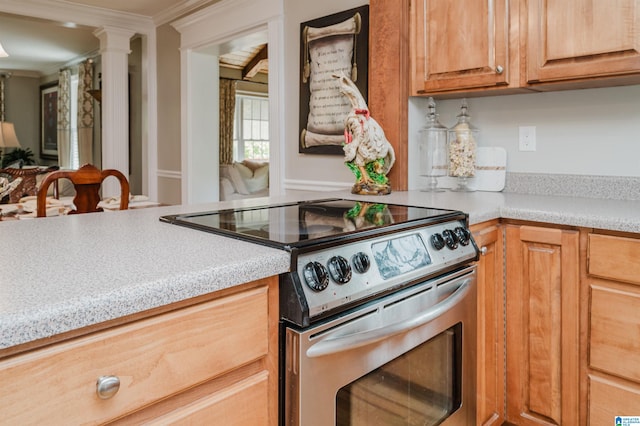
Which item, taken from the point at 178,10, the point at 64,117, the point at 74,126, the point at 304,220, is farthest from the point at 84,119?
the point at 304,220

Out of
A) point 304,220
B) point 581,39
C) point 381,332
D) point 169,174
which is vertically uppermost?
point 581,39

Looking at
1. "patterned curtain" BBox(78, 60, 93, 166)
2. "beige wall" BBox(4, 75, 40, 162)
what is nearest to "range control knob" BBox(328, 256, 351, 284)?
"patterned curtain" BBox(78, 60, 93, 166)

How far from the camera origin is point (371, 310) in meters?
1.11

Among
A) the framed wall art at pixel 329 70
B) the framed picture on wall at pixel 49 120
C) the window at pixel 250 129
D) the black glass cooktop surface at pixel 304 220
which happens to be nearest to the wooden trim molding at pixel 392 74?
the framed wall art at pixel 329 70

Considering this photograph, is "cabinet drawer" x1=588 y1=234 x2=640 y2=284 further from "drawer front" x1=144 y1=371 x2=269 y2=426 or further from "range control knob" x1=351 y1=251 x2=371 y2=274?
"drawer front" x1=144 y1=371 x2=269 y2=426

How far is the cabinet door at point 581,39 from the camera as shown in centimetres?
165

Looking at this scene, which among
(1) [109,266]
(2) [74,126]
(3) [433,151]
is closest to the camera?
(1) [109,266]

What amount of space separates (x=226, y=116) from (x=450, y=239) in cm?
618

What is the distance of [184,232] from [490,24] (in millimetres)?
1554

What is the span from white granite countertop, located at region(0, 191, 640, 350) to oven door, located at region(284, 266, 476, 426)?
210 mm

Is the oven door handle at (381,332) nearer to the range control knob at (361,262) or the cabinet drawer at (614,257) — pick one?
the range control knob at (361,262)

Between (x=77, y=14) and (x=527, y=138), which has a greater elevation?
(x=77, y=14)

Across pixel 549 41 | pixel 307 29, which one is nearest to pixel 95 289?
pixel 549 41

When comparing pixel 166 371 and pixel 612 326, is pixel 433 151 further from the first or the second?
pixel 166 371
